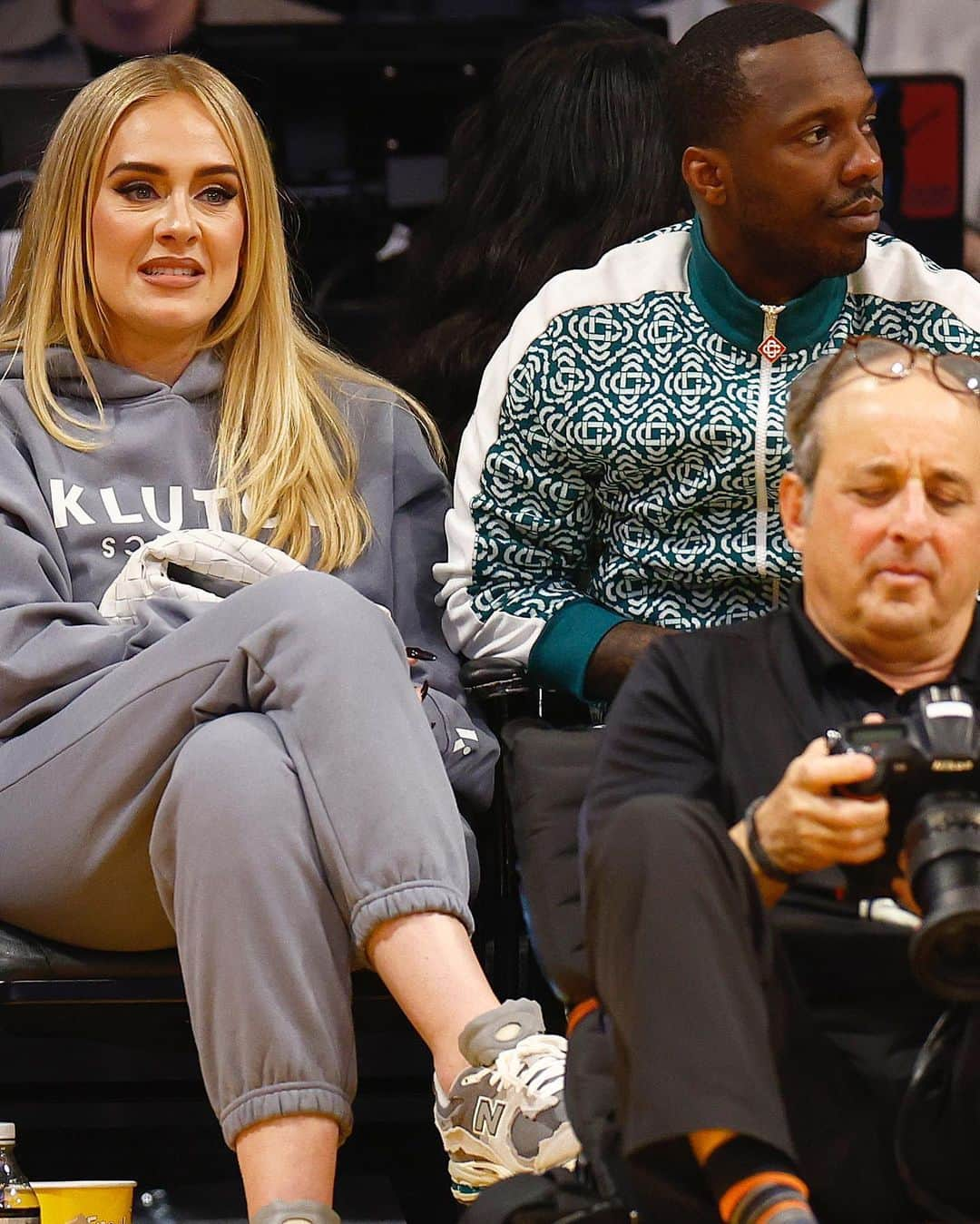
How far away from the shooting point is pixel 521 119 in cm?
326

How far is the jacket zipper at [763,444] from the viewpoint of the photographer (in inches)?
108

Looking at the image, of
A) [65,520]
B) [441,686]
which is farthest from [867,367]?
[65,520]

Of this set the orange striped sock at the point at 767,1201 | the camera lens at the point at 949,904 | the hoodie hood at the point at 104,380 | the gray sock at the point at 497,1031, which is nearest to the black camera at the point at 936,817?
the camera lens at the point at 949,904

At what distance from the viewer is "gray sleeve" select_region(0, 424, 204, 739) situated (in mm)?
2641

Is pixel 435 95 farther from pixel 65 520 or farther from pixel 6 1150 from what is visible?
pixel 6 1150

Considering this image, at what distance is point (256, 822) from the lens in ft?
7.86

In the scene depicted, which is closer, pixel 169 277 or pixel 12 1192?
pixel 12 1192

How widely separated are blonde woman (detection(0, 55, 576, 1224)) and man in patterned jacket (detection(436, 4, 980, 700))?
181mm

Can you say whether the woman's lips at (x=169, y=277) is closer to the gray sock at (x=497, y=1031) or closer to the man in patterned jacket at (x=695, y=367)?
the man in patterned jacket at (x=695, y=367)

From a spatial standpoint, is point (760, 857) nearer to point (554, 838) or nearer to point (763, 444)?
point (554, 838)

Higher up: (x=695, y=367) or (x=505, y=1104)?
(x=695, y=367)

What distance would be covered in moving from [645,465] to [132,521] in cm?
66

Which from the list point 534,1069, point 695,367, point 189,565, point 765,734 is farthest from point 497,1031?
point 695,367

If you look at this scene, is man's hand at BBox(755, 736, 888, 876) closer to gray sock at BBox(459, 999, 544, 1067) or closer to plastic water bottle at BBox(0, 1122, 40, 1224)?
gray sock at BBox(459, 999, 544, 1067)
